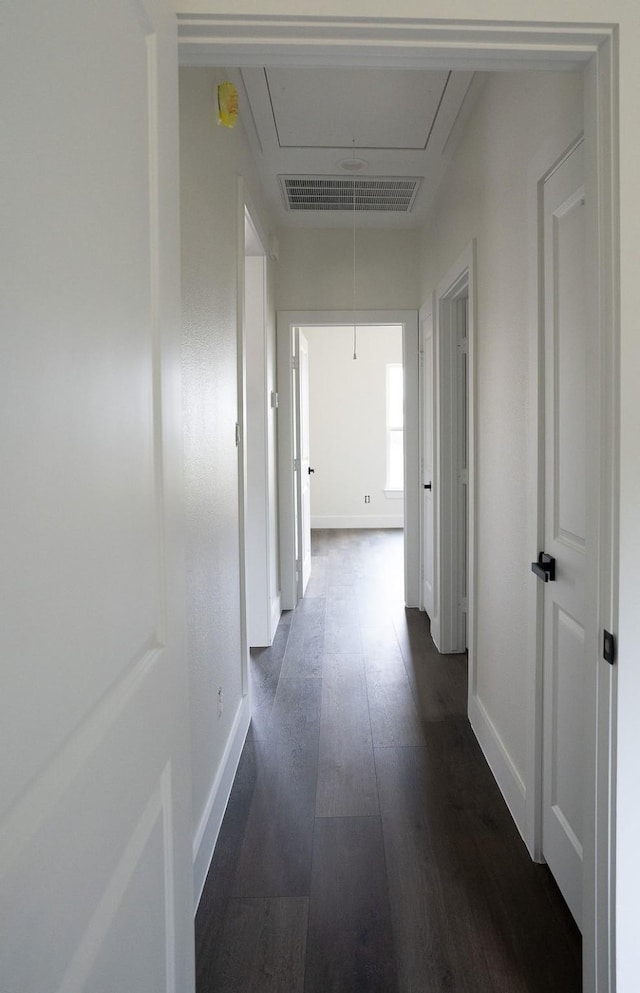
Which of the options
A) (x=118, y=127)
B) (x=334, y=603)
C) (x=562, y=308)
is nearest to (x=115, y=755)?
(x=118, y=127)

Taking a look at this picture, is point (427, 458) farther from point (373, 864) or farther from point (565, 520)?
point (373, 864)

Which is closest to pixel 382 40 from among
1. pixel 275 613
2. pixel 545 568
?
pixel 545 568

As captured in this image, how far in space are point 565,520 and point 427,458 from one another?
273 cm

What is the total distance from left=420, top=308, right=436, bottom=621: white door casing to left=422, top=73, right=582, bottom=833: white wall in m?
1.28

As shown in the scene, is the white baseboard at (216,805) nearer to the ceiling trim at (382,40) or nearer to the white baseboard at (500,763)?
the white baseboard at (500,763)

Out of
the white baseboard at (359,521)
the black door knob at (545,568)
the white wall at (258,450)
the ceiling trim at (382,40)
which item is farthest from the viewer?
the white baseboard at (359,521)

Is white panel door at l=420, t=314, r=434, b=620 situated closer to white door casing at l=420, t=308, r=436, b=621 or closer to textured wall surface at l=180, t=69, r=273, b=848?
white door casing at l=420, t=308, r=436, b=621

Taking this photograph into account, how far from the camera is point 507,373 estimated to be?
2248mm

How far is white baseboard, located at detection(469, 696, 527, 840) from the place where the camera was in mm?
2109

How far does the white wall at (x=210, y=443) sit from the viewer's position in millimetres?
1839

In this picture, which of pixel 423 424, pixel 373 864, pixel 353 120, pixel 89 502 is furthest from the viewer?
pixel 423 424

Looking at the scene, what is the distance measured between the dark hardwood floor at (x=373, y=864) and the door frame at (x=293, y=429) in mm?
1445

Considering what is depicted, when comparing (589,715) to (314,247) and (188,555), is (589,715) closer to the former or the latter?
(188,555)

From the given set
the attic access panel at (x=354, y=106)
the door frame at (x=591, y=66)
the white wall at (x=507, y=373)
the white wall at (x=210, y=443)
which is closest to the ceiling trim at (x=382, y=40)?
the door frame at (x=591, y=66)
